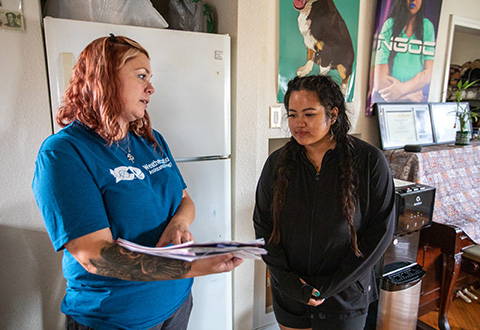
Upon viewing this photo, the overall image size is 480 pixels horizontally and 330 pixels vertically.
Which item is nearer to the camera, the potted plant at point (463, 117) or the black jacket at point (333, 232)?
the black jacket at point (333, 232)

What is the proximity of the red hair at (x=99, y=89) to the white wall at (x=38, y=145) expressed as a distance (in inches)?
15.2

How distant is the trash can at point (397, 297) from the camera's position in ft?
5.25

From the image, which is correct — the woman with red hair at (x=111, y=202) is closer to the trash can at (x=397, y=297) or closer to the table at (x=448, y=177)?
the trash can at (x=397, y=297)

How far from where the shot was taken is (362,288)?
1109mm

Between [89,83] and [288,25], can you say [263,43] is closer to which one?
[288,25]

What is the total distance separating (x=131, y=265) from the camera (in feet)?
2.31

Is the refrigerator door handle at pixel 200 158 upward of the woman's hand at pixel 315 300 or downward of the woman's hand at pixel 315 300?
upward

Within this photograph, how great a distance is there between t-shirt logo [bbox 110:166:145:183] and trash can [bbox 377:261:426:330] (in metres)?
1.44

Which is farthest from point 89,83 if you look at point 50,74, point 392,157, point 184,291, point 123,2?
point 392,157

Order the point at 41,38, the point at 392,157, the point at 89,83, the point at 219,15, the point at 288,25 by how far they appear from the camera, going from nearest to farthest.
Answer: the point at 89,83
the point at 41,38
the point at 219,15
the point at 288,25
the point at 392,157

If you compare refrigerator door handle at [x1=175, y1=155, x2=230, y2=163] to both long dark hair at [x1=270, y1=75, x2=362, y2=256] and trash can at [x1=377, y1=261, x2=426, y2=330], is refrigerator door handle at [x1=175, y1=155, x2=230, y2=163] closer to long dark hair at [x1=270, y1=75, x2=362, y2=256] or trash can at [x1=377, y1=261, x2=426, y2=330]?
long dark hair at [x1=270, y1=75, x2=362, y2=256]

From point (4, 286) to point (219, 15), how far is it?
5.12 ft

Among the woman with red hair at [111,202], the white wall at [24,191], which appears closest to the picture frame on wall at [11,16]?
the white wall at [24,191]

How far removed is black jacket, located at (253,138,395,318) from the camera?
1063 mm
